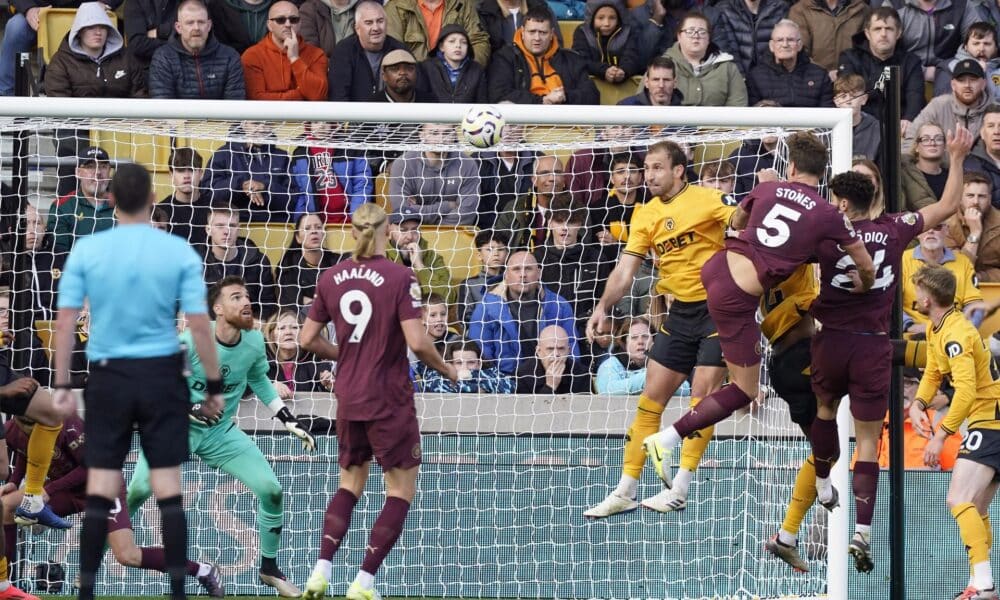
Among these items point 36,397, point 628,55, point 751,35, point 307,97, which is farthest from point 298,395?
point 751,35

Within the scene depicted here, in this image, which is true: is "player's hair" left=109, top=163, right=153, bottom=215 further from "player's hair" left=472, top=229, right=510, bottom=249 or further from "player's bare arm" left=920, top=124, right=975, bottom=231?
"player's bare arm" left=920, top=124, right=975, bottom=231

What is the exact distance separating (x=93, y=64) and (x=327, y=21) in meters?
2.08

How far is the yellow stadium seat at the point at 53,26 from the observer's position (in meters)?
12.6

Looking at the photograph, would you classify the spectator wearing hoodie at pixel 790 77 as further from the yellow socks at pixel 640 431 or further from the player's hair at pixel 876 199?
the yellow socks at pixel 640 431

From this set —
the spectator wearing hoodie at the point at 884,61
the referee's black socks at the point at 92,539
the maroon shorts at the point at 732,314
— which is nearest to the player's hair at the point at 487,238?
the maroon shorts at the point at 732,314

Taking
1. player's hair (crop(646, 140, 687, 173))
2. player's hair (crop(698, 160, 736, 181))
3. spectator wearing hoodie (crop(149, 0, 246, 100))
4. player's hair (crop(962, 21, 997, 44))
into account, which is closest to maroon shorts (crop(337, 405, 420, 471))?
player's hair (crop(646, 140, 687, 173))

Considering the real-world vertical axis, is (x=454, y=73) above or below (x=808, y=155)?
above

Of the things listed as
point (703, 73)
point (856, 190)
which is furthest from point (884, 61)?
point (856, 190)

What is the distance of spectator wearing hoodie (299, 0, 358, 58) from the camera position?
13039mm

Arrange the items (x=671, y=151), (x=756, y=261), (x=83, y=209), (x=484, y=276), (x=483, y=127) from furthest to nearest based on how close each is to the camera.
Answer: (x=484, y=276) < (x=83, y=209) < (x=671, y=151) < (x=483, y=127) < (x=756, y=261)

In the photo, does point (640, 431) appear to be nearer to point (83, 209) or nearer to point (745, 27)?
point (83, 209)

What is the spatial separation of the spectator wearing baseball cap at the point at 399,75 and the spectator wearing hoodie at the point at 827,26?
3.71 m

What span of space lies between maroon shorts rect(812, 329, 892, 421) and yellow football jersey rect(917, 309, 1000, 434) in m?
0.83

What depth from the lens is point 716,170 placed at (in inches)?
453
